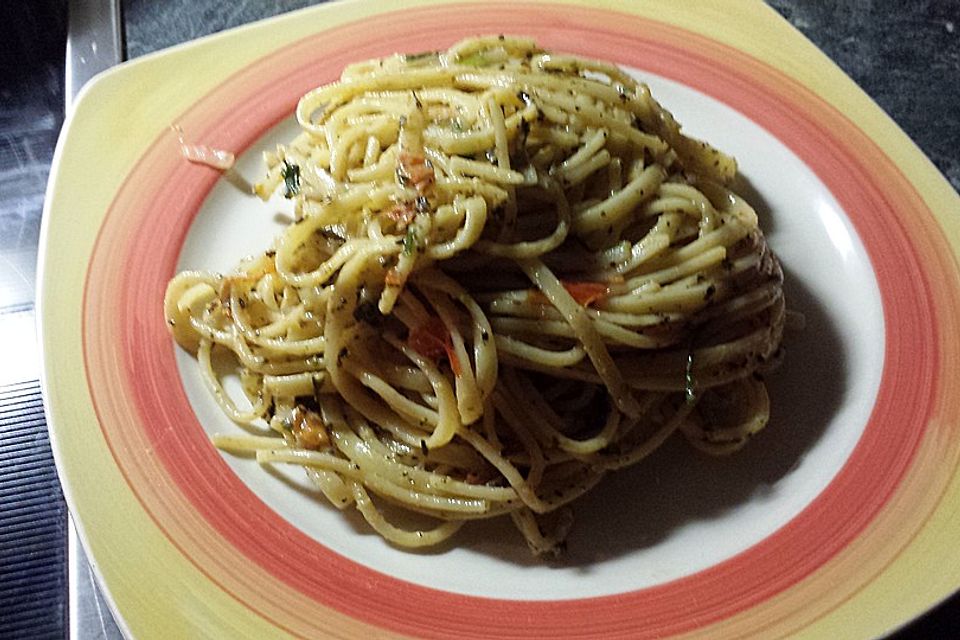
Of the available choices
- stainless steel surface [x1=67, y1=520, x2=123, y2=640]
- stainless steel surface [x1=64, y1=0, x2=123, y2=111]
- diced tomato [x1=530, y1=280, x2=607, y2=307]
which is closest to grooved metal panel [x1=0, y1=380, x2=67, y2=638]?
stainless steel surface [x1=67, y1=520, x2=123, y2=640]

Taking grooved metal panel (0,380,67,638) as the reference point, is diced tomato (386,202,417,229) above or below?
above

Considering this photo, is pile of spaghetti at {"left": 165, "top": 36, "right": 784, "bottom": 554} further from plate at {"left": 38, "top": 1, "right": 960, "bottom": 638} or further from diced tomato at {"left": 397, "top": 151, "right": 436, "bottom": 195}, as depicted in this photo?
plate at {"left": 38, "top": 1, "right": 960, "bottom": 638}

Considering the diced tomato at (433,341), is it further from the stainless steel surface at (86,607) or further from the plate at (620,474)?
the stainless steel surface at (86,607)

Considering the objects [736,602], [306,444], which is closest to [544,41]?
[306,444]

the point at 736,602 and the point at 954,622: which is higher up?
the point at 736,602

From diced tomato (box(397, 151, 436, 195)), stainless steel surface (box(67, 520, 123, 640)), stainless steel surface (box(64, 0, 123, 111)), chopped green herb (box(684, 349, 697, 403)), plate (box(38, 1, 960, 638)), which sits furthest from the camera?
stainless steel surface (box(64, 0, 123, 111))

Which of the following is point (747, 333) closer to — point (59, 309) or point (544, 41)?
point (544, 41)

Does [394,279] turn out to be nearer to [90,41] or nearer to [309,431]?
[309,431]

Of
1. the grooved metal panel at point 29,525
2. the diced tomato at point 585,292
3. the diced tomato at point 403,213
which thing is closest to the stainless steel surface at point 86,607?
the grooved metal panel at point 29,525
